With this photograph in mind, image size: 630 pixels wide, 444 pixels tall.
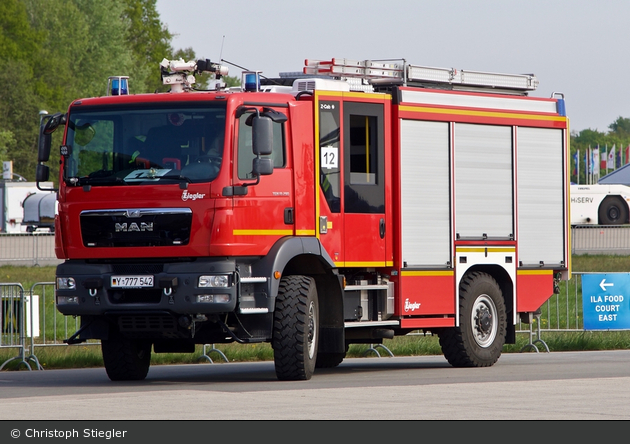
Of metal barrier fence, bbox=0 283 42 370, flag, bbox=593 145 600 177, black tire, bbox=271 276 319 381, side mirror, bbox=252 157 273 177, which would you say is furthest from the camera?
flag, bbox=593 145 600 177

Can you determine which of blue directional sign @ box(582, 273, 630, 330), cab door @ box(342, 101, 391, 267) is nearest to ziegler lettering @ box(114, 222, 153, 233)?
cab door @ box(342, 101, 391, 267)

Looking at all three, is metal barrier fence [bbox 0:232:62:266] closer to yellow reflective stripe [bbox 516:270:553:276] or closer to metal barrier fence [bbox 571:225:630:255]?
metal barrier fence [bbox 571:225:630:255]

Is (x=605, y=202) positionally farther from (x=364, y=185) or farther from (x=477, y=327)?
(x=364, y=185)

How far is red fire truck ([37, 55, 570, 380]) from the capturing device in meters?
12.8

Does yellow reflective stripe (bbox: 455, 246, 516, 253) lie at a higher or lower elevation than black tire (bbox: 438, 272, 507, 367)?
higher

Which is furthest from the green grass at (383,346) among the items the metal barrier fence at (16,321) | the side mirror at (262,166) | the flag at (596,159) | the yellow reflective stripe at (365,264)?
the flag at (596,159)

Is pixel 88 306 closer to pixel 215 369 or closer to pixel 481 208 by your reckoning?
pixel 215 369

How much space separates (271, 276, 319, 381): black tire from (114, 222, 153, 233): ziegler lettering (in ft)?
5.41

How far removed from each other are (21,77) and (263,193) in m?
69.2

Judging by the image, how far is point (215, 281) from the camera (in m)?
12.6

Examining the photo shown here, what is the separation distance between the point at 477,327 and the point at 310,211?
12.0ft

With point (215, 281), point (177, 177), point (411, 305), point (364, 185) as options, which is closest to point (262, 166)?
point (177, 177)

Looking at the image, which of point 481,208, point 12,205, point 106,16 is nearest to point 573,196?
point 12,205

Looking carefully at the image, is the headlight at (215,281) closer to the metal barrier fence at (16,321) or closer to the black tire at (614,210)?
the metal barrier fence at (16,321)
